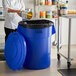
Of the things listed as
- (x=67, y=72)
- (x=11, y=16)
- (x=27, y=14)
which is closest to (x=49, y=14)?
(x=11, y=16)

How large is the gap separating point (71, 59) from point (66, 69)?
0.43ft

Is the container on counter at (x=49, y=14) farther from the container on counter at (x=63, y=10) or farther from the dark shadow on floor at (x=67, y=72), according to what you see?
the dark shadow on floor at (x=67, y=72)

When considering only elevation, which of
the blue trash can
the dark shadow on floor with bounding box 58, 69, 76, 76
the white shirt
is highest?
the white shirt

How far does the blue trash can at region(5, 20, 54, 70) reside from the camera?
1.21 m

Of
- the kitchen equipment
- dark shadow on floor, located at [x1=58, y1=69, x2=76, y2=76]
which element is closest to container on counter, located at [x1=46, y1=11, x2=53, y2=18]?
the kitchen equipment

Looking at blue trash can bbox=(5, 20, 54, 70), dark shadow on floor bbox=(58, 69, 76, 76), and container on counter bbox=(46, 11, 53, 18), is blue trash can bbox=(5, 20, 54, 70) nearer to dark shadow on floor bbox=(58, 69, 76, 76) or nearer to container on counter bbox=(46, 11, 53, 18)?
dark shadow on floor bbox=(58, 69, 76, 76)

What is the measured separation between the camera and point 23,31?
4.14 ft

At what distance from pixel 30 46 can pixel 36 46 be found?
45mm

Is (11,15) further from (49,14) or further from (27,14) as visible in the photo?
(49,14)

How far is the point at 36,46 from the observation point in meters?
1.25

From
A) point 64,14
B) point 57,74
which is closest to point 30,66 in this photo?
point 57,74

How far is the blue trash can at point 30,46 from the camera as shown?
3.98ft

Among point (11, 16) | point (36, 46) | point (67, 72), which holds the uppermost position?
point (11, 16)

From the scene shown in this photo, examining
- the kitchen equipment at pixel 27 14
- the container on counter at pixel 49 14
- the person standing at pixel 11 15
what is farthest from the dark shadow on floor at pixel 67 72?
the container on counter at pixel 49 14
